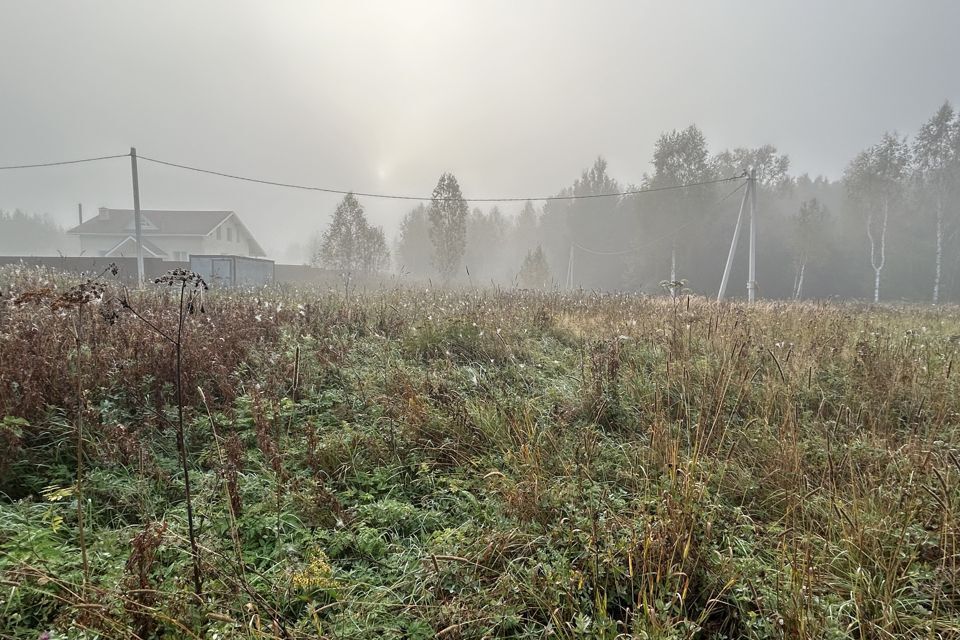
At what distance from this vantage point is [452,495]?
254 cm

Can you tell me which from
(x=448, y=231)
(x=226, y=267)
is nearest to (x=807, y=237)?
(x=448, y=231)

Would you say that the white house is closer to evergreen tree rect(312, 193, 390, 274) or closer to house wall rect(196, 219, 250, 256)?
house wall rect(196, 219, 250, 256)

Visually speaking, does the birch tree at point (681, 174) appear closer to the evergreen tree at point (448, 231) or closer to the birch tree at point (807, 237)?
the birch tree at point (807, 237)

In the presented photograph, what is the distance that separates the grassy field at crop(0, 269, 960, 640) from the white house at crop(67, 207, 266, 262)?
1732 inches

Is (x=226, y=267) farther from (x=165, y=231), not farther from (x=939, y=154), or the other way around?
(x=939, y=154)

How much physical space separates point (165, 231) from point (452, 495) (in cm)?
5034

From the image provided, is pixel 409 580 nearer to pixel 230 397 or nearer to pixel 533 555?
pixel 533 555

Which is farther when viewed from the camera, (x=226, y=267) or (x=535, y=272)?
(x=535, y=272)

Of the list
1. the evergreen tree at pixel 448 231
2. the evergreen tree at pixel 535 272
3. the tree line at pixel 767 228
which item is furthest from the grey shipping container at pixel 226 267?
the evergreen tree at pixel 535 272

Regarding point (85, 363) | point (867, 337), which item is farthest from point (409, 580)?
point (867, 337)

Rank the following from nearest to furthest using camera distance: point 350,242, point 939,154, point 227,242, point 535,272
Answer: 1. point 939,154
2. point 350,242
3. point 535,272
4. point 227,242

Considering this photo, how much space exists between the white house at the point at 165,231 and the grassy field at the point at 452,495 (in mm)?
43990

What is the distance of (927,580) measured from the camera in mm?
1757

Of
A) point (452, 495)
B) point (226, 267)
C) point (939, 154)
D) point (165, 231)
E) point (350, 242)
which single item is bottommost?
point (452, 495)
